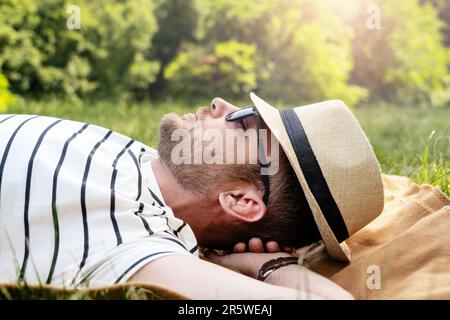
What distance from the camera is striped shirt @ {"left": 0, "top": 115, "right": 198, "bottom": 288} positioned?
1901 millimetres

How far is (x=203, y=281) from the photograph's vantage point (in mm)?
1784

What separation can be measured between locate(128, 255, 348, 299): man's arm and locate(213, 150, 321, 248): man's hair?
0.51 metres

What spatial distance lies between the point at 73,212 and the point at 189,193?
18.5 inches

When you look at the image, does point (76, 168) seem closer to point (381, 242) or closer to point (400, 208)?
point (381, 242)

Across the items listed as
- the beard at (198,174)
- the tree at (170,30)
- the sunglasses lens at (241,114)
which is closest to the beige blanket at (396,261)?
the beard at (198,174)

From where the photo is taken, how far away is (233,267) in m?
2.36

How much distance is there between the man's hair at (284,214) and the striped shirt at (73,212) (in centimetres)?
29

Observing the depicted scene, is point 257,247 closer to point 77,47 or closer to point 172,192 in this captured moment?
point 172,192

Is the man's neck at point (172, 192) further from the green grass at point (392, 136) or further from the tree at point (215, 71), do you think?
the tree at point (215, 71)

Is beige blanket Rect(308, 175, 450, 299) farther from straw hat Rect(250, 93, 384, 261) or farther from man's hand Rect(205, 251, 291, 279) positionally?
man's hand Rect(205, 251, 291, 279)

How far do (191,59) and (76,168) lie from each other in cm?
780

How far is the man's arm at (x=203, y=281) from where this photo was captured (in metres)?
1.76
